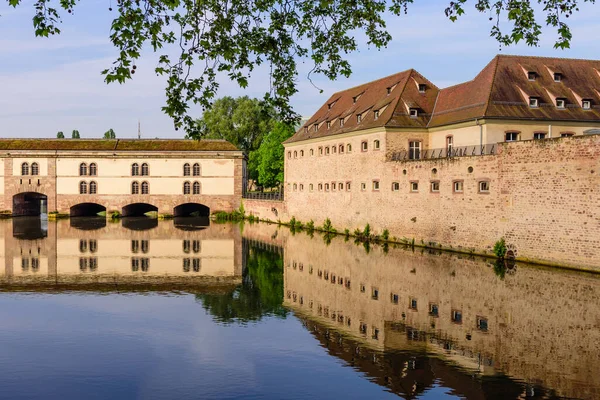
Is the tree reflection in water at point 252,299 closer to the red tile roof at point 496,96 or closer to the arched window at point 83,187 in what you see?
the red tile roof at point 496,96

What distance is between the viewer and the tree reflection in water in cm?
1744

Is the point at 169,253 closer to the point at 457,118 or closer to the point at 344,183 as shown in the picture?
the point at 344,183

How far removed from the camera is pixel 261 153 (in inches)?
2790

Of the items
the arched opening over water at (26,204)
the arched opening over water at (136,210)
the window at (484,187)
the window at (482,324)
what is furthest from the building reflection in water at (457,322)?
the arched opening over water at (26,204)

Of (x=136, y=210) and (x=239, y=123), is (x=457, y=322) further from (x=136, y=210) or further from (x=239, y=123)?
(x=239, y=123)

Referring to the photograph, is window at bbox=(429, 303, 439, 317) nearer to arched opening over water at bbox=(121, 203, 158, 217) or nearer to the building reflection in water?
the building reflection in water

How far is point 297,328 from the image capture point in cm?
1586

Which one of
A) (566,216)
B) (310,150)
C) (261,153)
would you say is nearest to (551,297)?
(566,216)

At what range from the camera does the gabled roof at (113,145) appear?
6020 centimetres

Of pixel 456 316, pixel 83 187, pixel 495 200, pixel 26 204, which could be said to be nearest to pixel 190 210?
pixel 83 187

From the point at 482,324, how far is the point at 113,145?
5203 cm

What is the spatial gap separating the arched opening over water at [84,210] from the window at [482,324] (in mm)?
51903

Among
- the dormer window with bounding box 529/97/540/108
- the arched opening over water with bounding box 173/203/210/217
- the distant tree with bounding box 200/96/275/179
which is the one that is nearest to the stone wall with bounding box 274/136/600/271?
the dormer window with bounding box 529/97/540/108

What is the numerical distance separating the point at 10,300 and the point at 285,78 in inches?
575
